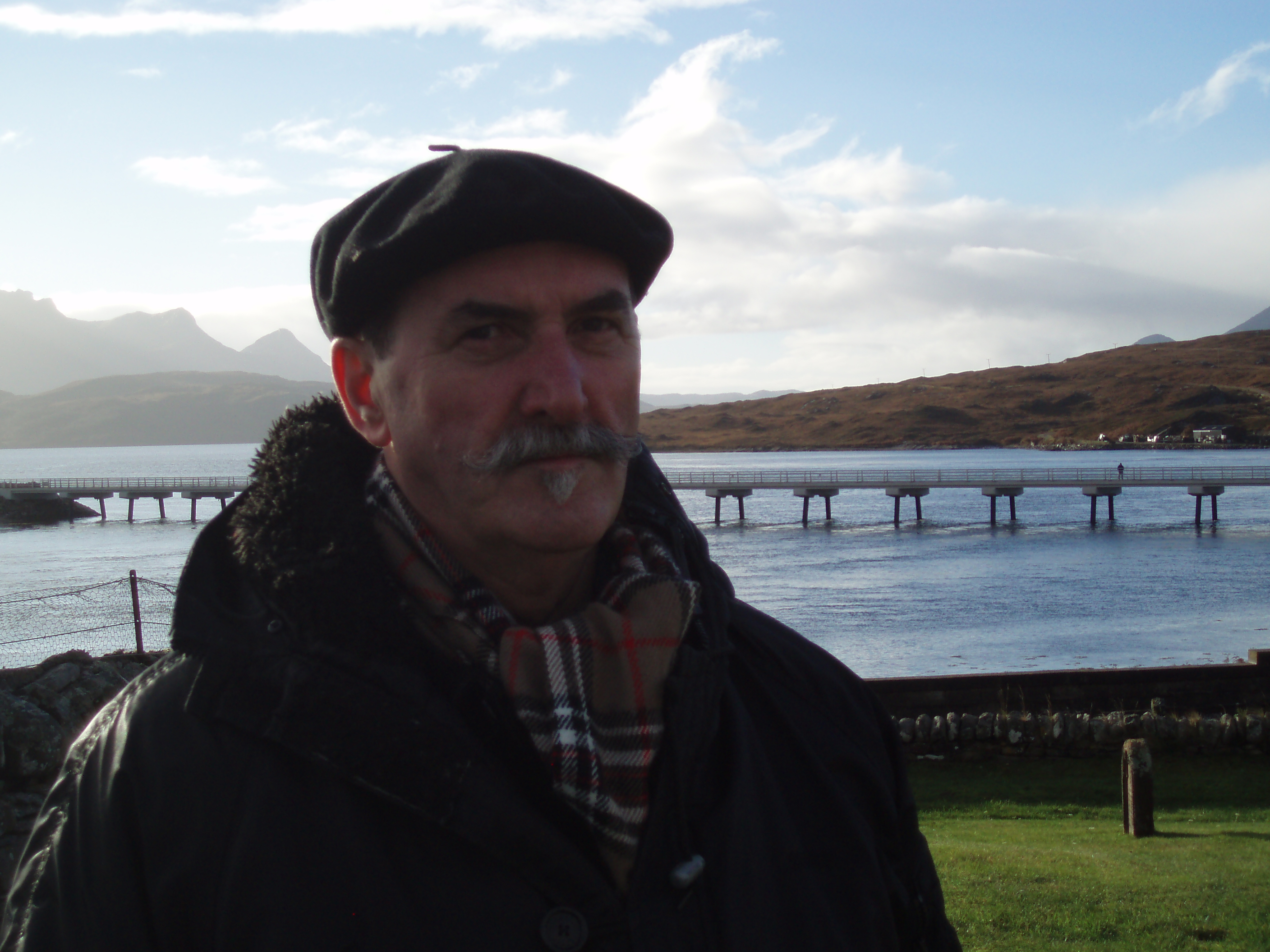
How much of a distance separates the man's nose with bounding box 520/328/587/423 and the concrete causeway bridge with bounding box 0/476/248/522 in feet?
244

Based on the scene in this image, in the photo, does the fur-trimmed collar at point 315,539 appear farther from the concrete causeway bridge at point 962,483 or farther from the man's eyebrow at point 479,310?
the concrete causeway bridge at point 962,483

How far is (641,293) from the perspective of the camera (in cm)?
209

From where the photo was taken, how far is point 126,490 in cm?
7606

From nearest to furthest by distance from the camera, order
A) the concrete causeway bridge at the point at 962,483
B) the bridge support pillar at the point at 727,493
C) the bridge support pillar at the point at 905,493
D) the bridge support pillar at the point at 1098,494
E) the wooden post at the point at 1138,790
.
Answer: the wooden post at the point at 1138,790 → the concrete causeway bridge at the point at 962,483 → the bridge support pillar at the point at 1098,494 → the bridge support pillar at the point at 905,493 → the bridge support pillar at the point at 727,493

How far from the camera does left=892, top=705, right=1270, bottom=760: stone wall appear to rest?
13414mm

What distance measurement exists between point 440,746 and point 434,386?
0.61 m

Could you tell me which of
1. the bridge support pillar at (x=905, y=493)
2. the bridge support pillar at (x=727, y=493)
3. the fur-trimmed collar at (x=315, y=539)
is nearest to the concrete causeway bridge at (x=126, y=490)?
the bridge support pillar at (x=727, y=493)

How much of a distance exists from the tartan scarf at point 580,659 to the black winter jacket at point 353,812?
3cm

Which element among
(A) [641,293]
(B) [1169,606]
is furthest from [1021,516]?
(A) [641,293]

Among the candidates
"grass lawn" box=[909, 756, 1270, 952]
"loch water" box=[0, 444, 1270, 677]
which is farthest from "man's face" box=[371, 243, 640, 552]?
"grass lawn" box=[909, 756, 1270, 952]

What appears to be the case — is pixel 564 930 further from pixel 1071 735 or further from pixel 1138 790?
pixel 1071 735

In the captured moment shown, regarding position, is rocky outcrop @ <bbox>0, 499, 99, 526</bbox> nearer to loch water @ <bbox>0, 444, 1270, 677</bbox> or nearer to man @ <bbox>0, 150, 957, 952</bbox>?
loch water @ <bbox>0, 444, 1270, 677</bbox>

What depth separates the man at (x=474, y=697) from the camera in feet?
4.75

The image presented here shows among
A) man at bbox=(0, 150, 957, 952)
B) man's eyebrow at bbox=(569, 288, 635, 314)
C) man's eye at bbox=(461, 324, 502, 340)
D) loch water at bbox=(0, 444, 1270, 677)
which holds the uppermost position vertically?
man's eyebrow at bbox=(569, 288, 635, 314)
